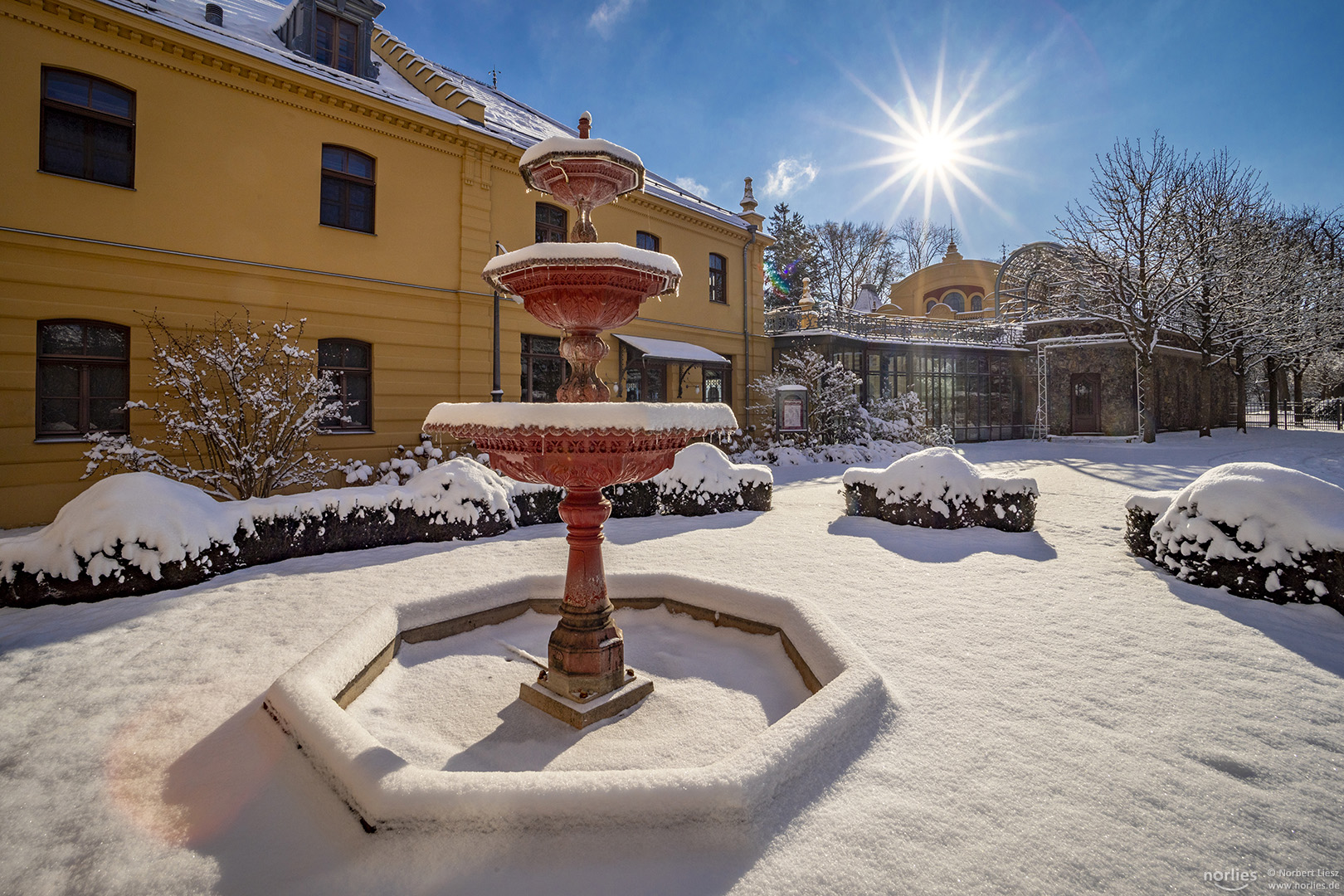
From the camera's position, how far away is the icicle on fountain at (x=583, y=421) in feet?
9.05

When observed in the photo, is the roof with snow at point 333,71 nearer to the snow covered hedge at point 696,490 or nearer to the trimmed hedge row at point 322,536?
the snow covered hedge at point 696,490

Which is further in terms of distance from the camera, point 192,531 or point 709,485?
point 709,485

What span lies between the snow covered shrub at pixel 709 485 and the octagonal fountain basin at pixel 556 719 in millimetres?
4359

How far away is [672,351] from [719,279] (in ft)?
16.4

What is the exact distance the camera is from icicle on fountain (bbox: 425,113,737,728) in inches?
109

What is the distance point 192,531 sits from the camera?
17.2 feet

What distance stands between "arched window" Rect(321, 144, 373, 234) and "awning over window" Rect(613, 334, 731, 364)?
6323mm

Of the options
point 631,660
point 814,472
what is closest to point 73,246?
point 631,660

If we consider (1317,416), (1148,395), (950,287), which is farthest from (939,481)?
(1317,416)

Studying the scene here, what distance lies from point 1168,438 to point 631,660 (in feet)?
94.7

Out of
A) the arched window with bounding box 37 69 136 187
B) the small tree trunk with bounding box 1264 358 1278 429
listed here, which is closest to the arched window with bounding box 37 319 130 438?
the arched window with bounding box 37 69 136 187

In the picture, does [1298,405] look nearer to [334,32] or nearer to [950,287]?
[950,287]

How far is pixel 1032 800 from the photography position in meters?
2.28

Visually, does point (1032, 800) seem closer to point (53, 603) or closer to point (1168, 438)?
point (53, 603)
